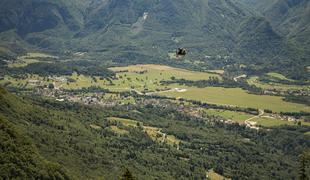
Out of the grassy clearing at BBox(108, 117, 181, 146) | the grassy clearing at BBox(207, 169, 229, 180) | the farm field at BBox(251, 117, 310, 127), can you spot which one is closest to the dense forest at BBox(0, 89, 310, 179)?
the grassy clearing at BBox(207, 169, 229, 180)

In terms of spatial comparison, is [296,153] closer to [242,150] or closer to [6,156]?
[242,150]

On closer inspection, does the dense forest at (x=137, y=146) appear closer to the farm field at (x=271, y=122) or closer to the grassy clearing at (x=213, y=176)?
the grassy clearing at (x=213, y=176)

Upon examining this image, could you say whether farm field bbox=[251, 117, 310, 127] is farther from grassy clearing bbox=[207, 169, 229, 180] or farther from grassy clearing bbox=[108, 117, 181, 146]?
grassy clearing bbox=[207, 169, 229, 180]

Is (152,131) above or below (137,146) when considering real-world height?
above

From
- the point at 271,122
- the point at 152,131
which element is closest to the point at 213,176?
the point at 152,131

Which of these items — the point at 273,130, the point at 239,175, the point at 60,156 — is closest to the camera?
the point at 60,156

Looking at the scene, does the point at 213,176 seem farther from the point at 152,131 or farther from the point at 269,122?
the point at 269,122

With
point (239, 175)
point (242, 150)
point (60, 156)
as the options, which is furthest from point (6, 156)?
point (242, 150)

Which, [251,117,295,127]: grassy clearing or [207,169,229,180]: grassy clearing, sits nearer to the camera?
[207,169,229,180]: grassy clearing

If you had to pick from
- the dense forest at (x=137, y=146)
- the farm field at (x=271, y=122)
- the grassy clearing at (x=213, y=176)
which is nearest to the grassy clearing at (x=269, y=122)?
the farm field at (x=271, y=122)

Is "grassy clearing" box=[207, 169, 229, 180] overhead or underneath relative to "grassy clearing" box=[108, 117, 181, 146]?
underneath

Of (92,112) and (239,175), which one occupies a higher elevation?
(92,112)
